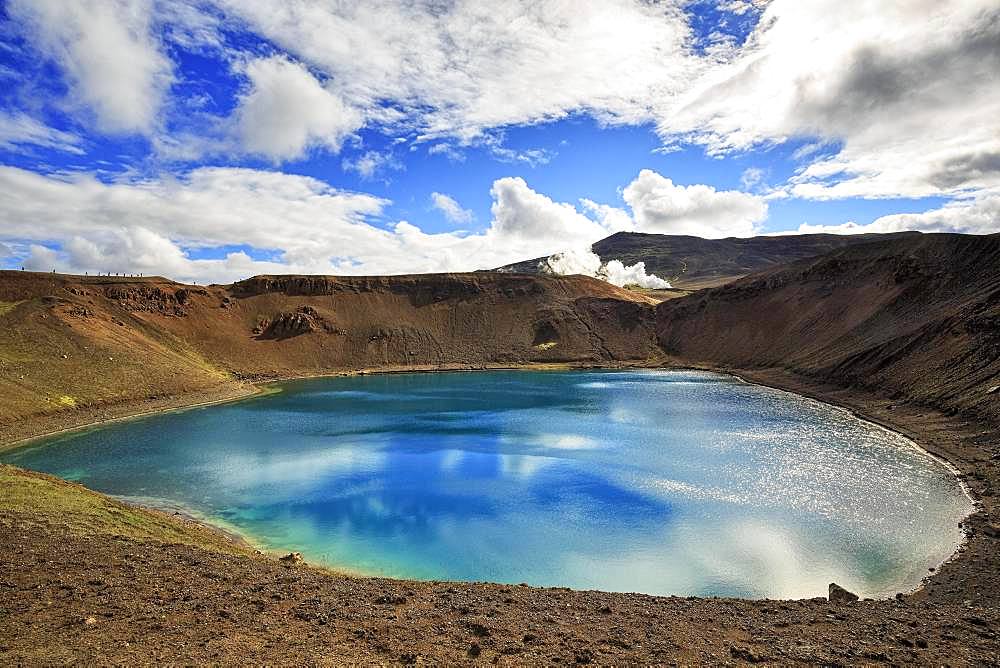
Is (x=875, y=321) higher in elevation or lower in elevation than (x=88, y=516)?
higher

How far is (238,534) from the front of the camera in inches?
810

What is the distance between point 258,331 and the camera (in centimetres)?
8162

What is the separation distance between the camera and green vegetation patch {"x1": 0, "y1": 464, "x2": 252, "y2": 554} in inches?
650

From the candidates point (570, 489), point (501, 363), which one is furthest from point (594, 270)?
point (570, 489)

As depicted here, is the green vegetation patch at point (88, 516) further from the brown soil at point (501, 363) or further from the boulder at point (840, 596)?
the boulder at point (840, 596)

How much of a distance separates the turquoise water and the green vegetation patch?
226 cm

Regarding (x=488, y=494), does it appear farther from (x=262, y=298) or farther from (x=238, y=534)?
(x=262, y=298)

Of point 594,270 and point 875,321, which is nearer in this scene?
point 875,321

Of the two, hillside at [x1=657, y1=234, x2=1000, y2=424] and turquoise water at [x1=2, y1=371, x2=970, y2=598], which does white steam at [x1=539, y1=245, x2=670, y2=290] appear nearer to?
hillside at [x1=657, y1=234, x2=1000, y2=424]

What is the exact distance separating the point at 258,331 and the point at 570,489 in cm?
6902

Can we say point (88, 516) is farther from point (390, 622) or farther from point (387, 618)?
point (390, 622)

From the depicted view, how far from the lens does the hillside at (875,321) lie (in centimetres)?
3659

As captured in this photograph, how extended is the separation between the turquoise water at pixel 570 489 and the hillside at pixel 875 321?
5.59m

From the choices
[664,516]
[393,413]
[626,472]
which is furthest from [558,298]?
[664,516]
